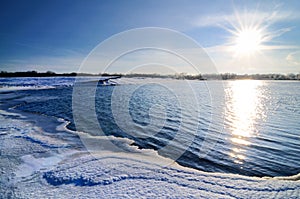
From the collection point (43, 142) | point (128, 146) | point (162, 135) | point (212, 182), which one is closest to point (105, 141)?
point (128, 146)

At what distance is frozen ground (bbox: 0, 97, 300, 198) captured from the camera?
434cm

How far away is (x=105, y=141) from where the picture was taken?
845 centimetres

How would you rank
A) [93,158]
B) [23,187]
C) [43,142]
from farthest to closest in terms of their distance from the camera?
[43,142] → [93,158] → [23,187]

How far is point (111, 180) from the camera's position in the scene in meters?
4.79

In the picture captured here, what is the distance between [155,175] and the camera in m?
5.14

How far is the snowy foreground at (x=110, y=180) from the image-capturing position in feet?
14.2

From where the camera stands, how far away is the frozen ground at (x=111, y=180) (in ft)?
14.2

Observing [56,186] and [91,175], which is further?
[91,175]

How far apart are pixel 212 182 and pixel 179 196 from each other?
112 centimetres

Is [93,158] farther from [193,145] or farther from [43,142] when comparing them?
[193,145]

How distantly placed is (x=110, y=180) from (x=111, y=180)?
0.9 inches

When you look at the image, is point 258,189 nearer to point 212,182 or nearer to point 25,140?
point 212,182

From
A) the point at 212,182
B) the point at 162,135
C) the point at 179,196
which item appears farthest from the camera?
the point at 162,135

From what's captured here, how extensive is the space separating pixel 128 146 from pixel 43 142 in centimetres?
321
